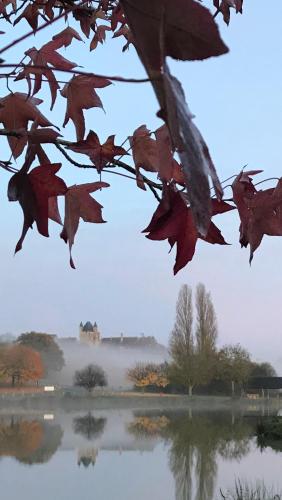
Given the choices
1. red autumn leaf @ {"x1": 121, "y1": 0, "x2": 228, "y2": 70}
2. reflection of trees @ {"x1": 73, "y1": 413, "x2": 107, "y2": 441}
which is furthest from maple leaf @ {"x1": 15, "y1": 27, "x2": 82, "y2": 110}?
reflection of trees @ {"x1": 73, "y1": 413, "x2": 107, "y2": 441}

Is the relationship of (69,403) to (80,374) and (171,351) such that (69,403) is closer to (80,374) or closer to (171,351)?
(80,374)

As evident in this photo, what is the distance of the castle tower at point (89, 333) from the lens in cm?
3466

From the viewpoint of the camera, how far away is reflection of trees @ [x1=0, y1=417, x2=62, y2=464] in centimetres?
1050

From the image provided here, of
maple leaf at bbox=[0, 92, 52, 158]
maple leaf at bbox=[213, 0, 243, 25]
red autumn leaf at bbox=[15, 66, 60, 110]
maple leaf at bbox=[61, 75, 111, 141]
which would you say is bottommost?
maple leaf at bbox=[0, 92, 52, 158]

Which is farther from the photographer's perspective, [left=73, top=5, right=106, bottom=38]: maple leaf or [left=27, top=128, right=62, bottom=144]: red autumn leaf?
[left=73, top=5, right=106, bottom=38]: maple leaf

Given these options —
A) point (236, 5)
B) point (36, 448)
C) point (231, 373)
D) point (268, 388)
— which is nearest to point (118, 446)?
point (36, 448)

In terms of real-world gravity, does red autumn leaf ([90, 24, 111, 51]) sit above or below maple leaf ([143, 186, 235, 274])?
above

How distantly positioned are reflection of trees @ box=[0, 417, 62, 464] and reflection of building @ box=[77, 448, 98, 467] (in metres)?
0.55

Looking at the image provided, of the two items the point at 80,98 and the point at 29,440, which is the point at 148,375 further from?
the point at 80,98

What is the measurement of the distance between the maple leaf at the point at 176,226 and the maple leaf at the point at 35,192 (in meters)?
0.07

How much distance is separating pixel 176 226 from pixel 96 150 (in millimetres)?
184

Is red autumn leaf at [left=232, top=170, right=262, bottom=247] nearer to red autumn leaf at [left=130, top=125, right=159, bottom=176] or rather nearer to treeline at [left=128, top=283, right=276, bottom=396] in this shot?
red autumn leaf at [left=130, top=125, right=159, bottom=176]

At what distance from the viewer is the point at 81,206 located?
50 centimetres

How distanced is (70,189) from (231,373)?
25.2 m
